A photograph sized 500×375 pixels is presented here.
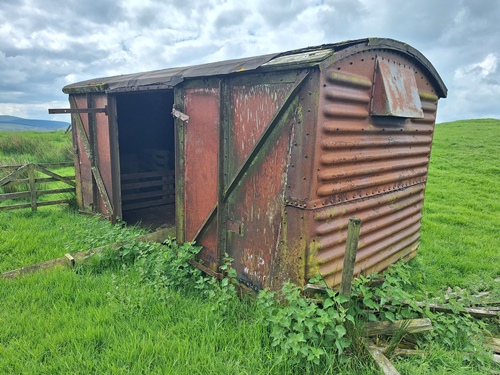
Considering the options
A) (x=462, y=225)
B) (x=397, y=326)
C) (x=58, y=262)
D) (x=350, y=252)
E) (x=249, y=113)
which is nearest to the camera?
(x=350, y=252)

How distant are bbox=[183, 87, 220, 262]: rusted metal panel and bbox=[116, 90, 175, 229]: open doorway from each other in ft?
9.57

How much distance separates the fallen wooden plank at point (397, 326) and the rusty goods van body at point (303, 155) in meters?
0.74

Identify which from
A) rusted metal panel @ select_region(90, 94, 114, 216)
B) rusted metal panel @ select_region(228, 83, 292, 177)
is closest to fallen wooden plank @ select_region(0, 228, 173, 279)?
rusted metal panel @ select_region(90, 94, 114, 216)

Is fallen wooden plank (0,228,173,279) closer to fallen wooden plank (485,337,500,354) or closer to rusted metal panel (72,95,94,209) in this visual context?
rusted metal panel (72,95,94,209)

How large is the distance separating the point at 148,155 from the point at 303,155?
6401 millimetres

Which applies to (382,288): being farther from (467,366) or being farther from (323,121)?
(323,121)

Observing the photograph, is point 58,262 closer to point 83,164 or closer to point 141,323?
point 141,323

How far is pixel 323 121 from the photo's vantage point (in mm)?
3375

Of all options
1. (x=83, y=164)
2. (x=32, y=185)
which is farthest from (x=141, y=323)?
(x=32, y=185)

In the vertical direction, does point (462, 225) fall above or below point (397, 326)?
below

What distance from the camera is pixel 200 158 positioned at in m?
4.85

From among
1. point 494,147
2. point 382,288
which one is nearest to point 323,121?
point 382,288

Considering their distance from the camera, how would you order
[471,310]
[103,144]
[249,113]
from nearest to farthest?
1. [471,310]
2. [249,113]
3. [103,144]

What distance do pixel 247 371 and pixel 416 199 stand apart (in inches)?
165
